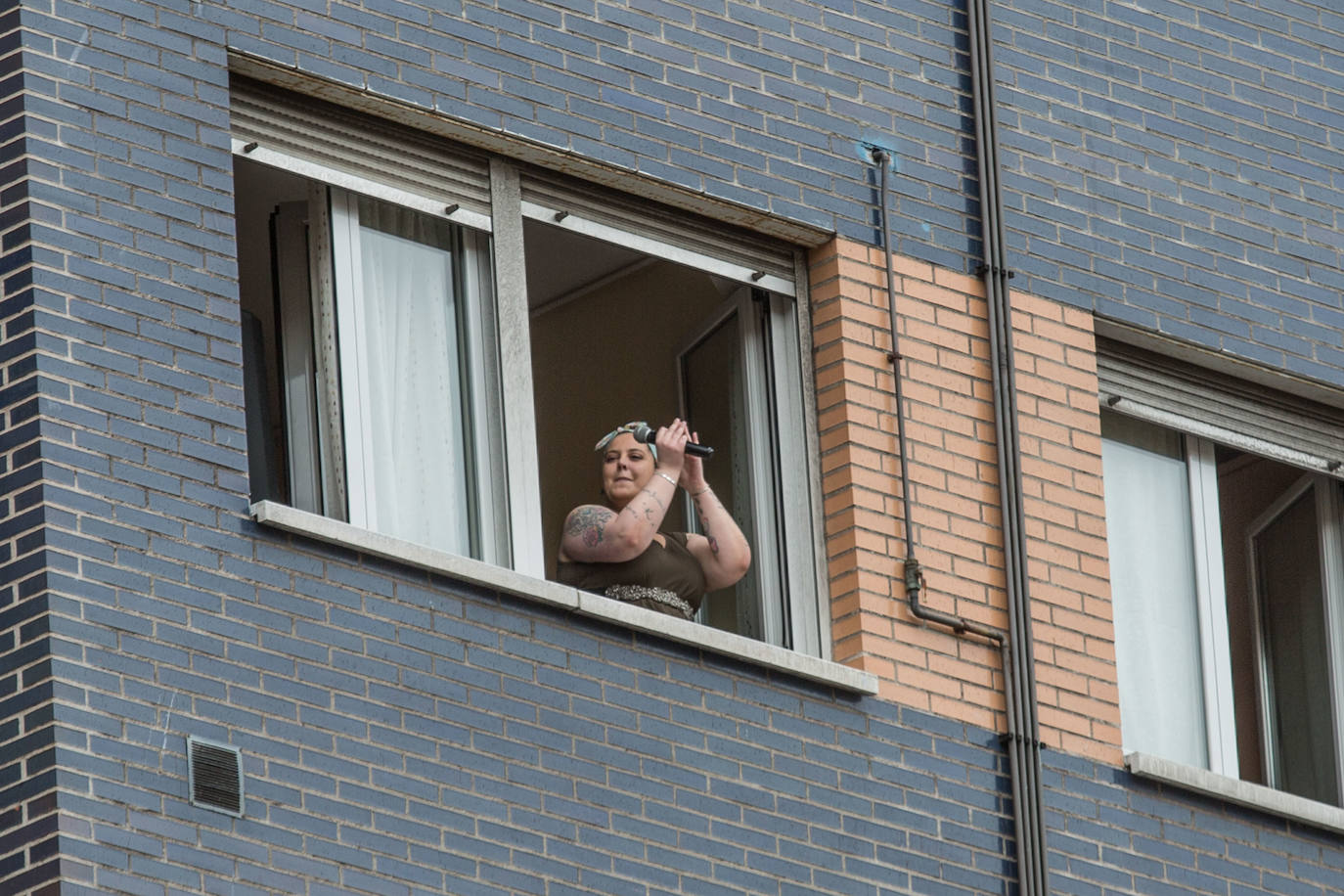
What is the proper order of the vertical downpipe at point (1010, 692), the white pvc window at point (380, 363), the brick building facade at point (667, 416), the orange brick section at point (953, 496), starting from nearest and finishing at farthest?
1. the brick building facade at point (667, 416)
2. the white pvc window at point (380, 363)
3. the vertical downpipe at point (1010, 692)
4. the orange brick section at point (953, 496)

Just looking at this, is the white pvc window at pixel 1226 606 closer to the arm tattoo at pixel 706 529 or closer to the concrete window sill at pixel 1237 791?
the concrete window sill at pixel 1237 791

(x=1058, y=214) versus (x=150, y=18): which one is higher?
(x=1058, y=214)

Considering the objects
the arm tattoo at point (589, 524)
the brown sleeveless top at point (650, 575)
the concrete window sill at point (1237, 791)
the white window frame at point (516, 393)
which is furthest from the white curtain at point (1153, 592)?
the arm tattoo at point (589, 524)

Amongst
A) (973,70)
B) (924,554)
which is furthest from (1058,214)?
(924,554)

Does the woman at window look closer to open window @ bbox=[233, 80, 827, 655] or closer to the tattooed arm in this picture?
the tattooed arm

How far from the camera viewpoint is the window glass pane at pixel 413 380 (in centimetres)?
Answer: 1328

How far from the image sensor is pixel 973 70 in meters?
15.1

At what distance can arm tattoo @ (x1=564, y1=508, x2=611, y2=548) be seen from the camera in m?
13.5

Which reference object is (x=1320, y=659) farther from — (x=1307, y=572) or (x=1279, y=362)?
(x=1279, y=362)

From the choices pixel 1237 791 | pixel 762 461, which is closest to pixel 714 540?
pixel 762 461

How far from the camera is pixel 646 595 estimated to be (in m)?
13.6

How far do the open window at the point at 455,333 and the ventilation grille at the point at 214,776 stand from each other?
1.30 m

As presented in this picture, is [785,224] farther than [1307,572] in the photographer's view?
No

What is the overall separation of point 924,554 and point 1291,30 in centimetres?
376
